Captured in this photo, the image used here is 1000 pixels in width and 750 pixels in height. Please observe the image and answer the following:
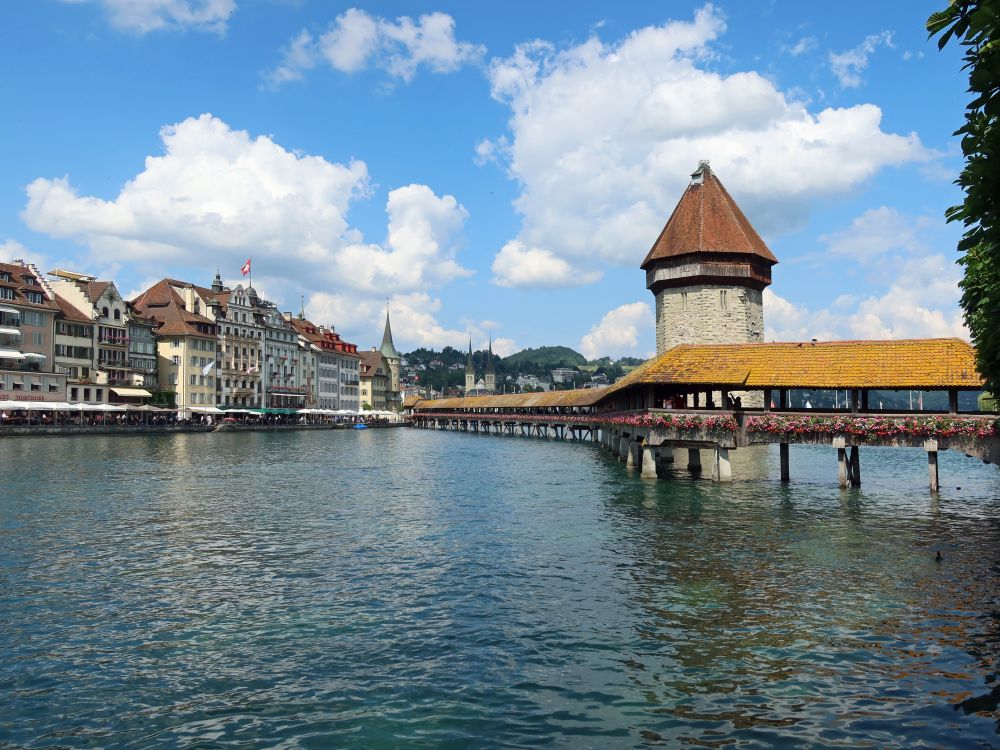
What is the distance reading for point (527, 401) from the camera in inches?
4304

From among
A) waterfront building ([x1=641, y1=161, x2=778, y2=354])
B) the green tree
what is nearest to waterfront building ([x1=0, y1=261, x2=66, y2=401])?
waterfront building ([x1=641, y1=161, x2=778, y2=354])

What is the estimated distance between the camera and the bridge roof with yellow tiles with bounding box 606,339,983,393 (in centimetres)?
2781

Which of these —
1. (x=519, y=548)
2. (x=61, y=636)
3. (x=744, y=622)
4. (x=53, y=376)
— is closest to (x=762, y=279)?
(x=519, y=548)

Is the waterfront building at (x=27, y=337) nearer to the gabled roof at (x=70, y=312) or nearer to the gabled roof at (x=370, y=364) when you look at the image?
the gabled roof at (x=70, y=312)

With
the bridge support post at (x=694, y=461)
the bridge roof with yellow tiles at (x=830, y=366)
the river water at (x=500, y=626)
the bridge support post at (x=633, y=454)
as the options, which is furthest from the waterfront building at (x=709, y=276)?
the river water at (x=500, y=626)

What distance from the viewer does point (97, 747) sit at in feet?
27.1

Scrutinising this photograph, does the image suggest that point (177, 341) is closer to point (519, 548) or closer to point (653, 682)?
point (519, 548)

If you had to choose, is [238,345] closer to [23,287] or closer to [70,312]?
[70,312]

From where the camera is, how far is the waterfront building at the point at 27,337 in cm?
7000

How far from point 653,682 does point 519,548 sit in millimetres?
9040

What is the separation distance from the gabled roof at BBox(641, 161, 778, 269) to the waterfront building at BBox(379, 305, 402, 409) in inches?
4419

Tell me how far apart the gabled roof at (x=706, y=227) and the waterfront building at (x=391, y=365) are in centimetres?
11224

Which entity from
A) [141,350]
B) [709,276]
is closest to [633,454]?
[709,276]

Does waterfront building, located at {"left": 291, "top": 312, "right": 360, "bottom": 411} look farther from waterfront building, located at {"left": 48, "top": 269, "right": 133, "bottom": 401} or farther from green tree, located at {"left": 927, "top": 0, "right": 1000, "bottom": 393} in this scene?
green tree, located at {"left": 927, "top": 0, "right": 1000, "bottom": 393}
